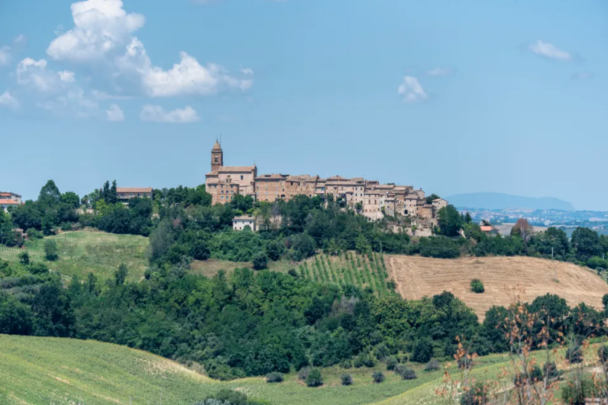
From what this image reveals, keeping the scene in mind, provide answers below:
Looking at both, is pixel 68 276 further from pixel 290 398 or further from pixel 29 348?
pixel 290 398

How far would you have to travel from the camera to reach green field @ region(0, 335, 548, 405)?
3669cm

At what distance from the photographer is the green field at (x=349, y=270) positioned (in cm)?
6225

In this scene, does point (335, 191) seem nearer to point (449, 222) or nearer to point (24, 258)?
point (449, 222)

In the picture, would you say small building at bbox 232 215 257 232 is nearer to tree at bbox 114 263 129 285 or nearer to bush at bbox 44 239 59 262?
tree at bbox 114 263 129 285

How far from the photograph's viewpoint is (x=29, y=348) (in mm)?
44906

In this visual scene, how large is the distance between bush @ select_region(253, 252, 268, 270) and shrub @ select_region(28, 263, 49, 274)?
1556 centimetres

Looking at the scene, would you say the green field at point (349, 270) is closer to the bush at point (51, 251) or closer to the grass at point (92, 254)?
the grass at point (92, 254)

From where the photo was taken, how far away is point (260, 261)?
2539 inches

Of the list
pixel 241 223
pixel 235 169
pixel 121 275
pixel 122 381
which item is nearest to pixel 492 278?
pixel 241 223

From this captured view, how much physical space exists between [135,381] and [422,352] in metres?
16.4

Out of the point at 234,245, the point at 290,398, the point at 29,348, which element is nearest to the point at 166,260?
the point at 234,245

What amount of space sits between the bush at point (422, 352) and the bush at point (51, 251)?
3225cm

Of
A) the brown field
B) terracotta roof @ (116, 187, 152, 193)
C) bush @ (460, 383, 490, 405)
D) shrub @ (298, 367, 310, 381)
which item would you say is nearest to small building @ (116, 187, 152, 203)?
terracotta roof @ (116, 187, 152, 193)

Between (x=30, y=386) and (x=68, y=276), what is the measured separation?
27.2m
